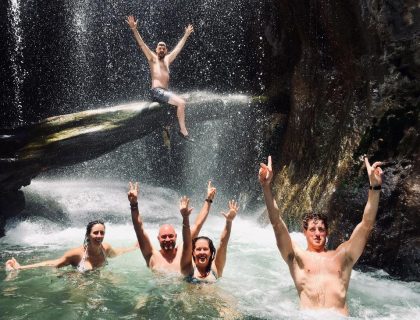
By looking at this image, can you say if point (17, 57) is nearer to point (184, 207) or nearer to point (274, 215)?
point (184, 207)

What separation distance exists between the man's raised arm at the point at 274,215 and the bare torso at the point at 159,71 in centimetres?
608

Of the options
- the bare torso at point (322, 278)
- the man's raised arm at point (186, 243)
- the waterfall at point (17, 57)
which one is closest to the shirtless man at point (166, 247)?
the man's raised arm at point (186, 243)

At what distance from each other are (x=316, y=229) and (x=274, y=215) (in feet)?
1.68

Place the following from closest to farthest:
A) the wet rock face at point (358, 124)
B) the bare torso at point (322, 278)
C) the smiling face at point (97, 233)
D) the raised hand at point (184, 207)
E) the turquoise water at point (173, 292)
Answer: the bare torso at point (322, 278)
the turquoise water at point (173, 292)
the raised hand at point (184, 207)
the smiling face at point (97, 233)
the wet rock face at point (358, 124)

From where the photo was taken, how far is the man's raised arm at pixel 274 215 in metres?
3.63

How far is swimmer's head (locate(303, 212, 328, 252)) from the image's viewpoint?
3.91 meters

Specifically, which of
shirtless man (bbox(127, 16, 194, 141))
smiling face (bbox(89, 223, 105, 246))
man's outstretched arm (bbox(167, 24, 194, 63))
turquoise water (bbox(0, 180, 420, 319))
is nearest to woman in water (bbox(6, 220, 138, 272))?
smiling face (bbox(89, 223, 105, 246))

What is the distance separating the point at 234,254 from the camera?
721 centimetres

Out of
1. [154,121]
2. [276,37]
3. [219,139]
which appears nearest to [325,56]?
[276,37]

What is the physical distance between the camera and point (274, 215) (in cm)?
370

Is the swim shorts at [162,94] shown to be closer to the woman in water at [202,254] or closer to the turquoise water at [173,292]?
the turquoise water at [173,292]

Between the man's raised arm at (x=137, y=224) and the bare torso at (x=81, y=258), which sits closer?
the man's raised arm at (x=137, y=224)

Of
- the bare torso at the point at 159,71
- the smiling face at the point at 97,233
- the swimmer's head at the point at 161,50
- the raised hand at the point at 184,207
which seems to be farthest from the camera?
the bare torso at the point at 159,71

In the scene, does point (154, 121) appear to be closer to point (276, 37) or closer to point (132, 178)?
point (276, 37)
